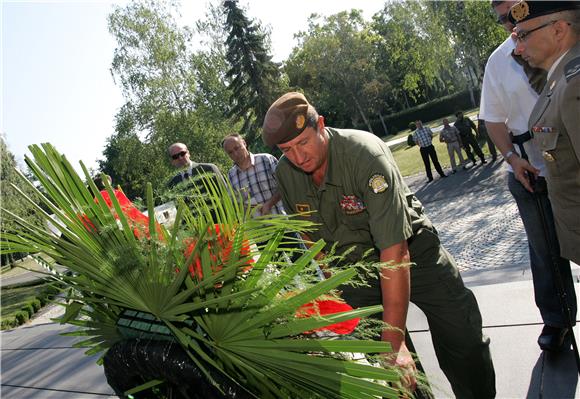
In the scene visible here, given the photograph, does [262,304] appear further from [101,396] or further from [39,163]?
[101,396]

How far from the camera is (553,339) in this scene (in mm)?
3145

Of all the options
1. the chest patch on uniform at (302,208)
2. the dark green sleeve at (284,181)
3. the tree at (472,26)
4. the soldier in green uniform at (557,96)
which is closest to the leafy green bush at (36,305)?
the dark green sleeve at (284,181)

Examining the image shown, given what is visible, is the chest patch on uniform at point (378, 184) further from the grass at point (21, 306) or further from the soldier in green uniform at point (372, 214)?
the grass at point (21, 306)

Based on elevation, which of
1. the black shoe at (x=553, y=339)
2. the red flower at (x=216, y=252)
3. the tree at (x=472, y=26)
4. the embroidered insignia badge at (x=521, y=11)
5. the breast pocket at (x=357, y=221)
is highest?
the tree at (x=472, y=26)

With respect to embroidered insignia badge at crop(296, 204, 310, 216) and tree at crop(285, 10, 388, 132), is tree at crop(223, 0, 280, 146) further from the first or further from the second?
embroidered insignia badge at crop(296, 204, 310, 216)

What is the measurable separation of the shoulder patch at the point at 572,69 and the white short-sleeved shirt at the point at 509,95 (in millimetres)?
1205

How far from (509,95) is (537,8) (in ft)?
3.94

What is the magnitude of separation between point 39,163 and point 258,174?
465 cm

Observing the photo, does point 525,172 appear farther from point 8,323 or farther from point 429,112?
point 429,112

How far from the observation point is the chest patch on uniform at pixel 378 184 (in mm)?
2215

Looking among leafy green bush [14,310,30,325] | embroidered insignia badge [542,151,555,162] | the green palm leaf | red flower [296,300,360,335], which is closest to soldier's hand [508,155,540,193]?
embroidered insignia badge [542,151,555,162]

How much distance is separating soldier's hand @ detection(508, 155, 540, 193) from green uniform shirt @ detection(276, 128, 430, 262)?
803mm

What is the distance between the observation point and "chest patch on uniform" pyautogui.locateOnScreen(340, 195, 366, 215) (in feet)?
8.29

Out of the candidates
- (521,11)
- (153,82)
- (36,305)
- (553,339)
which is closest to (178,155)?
(553,339)
